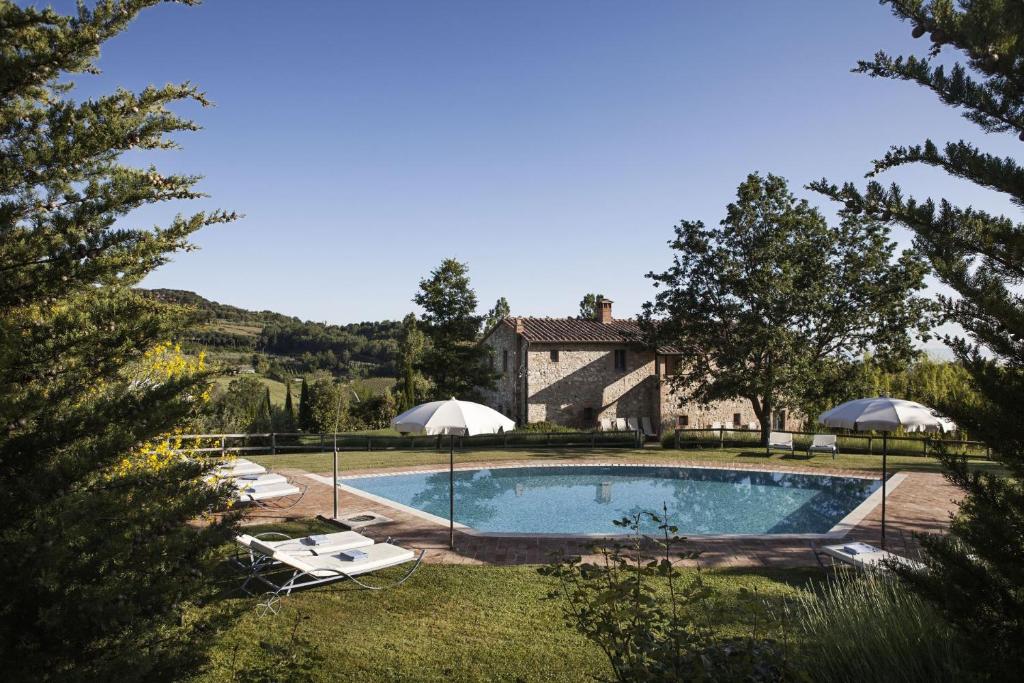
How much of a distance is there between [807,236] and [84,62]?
24.7 m

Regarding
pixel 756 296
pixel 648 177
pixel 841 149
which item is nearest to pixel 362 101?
pixel 648 177

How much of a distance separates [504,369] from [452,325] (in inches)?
229

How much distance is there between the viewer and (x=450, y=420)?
8.91m

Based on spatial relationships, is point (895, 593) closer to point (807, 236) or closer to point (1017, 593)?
point (1017, 593)

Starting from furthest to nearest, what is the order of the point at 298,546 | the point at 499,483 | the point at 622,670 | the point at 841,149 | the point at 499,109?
the point at 499,483 → the point at 499,109 → the point at 841,149 → the point at 298,546 → the point at 622,670

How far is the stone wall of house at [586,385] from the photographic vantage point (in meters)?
30.8

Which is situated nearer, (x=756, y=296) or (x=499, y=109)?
(x=499, y=109)

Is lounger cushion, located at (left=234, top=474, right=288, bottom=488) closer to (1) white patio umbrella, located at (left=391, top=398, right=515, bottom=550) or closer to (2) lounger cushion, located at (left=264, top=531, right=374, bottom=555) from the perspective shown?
(2) lounger cushion, located at (left=264, top=531, right=374, bottom=555)

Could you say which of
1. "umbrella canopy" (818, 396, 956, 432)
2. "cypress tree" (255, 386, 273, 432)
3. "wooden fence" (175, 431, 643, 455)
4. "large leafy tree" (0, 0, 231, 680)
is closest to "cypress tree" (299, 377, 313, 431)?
"cypress tree" (255, 386, 273, 432)

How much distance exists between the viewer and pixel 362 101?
46.8ft

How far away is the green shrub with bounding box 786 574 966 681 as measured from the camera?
11.5ft

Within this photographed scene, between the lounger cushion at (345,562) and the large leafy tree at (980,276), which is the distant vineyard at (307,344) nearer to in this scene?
the lounger cushion at (345,562)

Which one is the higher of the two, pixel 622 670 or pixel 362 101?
pixel 362 101

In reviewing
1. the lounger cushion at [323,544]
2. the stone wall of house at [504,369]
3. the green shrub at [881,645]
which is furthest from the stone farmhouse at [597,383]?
the green shrub at [881,645]
